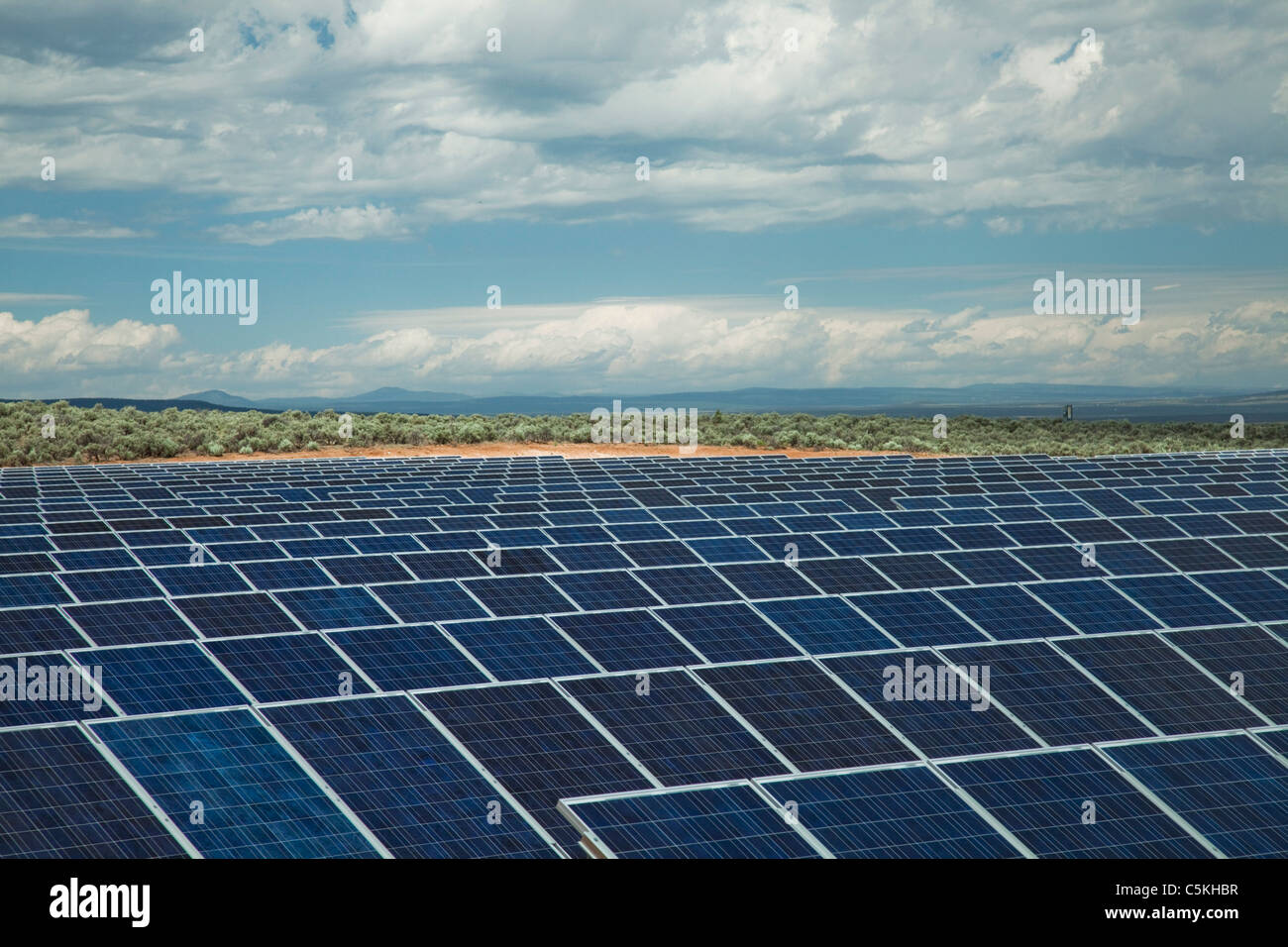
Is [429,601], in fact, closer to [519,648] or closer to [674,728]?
[519,648]

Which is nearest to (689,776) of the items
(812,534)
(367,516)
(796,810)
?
(796,810)

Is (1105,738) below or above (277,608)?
below

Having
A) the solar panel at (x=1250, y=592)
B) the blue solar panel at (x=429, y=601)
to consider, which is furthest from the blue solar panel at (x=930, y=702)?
the solar panel at (x=1250, y=592)

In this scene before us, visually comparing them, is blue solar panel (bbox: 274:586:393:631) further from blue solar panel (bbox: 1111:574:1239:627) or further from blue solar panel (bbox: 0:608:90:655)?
blue solar panel (bbox: 1111:574:1239:627)

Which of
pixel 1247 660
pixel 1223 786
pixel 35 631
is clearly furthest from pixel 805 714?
pixel 35 631

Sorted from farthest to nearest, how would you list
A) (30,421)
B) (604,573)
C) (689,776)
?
(30,421) → (604,573) → (689,776)

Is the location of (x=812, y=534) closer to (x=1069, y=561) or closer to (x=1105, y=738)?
(x=1069, y=561)

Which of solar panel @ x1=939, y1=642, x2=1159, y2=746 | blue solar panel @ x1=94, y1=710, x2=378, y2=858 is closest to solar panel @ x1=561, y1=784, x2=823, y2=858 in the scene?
blue solar panel @ x1=94, y1=710, x2=378, y2=858
